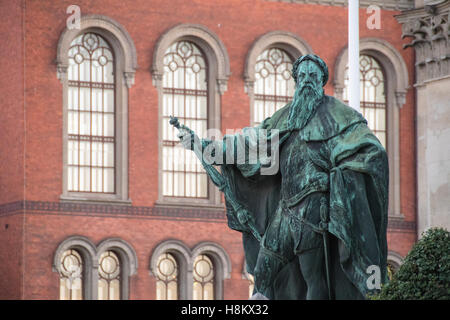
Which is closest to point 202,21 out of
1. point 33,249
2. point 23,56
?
point 23,56

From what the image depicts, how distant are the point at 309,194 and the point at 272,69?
2641 centimetres

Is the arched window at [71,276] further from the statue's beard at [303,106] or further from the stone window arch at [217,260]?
the statue's beard at [303,106]

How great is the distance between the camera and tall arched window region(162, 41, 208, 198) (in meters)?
36.0

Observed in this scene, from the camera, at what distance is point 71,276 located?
3431cm

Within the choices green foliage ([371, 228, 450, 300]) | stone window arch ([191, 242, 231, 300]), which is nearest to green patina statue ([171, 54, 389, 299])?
green foliage ([371, 228, 450, 300])

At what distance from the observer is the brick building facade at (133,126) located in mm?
34000

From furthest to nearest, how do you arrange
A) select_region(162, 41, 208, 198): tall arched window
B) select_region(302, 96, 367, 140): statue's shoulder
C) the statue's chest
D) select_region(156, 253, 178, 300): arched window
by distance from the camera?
select_region(162, 41, 208, 198): tall arched window → select_region(156, 253, 178, 300): arched window → select_region(302, 96, 367, 140): statue's shoulder → the statue's chest

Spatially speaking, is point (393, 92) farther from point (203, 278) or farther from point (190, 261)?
point (190, 261)

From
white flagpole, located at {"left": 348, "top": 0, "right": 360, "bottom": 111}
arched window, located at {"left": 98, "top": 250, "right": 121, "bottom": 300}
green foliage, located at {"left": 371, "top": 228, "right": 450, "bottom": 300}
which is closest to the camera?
green foliage, located at {"left": 371, "top": 228, "right": 450, "bottom": 300}

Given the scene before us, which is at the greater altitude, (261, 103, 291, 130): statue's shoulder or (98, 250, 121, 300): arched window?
(261, 103, 291, 130): statue's shoulder

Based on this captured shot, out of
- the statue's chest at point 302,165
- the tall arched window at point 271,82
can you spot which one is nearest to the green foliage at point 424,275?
the statue's chest at point 302,165

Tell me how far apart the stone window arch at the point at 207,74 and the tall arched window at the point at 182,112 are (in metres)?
0.11

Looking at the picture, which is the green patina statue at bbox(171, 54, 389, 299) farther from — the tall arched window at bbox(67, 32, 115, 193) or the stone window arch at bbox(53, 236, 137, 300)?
the tall arched window at bbox(67, 32, 115, 193)

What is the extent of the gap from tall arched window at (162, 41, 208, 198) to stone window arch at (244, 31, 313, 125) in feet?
4.82
